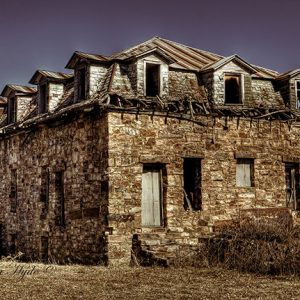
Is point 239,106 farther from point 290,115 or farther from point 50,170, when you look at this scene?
point 50,170

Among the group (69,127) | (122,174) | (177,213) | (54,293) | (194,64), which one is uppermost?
(194,64)

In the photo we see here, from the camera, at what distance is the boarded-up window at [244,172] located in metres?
20.3

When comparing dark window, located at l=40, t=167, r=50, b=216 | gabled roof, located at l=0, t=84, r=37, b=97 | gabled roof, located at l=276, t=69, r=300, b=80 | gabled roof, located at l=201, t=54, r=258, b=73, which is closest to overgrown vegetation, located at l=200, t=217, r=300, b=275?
gabled roof, located at l=201, t=54, r=258, b=73

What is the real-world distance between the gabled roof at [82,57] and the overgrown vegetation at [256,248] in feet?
22.9

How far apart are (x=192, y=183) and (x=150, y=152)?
2130 mm

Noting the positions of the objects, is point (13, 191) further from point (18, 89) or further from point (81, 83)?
point (81, 83)

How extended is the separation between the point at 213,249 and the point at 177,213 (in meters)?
1.82

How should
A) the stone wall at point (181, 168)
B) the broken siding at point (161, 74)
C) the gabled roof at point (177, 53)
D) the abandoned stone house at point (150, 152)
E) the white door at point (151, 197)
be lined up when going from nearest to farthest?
1. the stone wall at point (181, 168)
2. the abandoned stone house at point (150, 152)
3. the white door at point (151, 197)
4. the broken siding at point (161, 74)
5. the gabled roof at point (177, 53)

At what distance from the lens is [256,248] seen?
16016 millimetres

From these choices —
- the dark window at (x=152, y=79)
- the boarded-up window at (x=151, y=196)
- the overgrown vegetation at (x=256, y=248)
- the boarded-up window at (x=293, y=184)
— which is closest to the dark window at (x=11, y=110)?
the dark window at (x=152, y=79)

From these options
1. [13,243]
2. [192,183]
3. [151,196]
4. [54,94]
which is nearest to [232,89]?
[192,183]

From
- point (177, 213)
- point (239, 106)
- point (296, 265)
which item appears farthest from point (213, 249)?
point (239, 106)

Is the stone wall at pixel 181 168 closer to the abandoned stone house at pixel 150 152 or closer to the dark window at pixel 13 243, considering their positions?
the abandoned stone house at pixel 150 152

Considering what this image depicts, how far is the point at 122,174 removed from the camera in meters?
18.1
